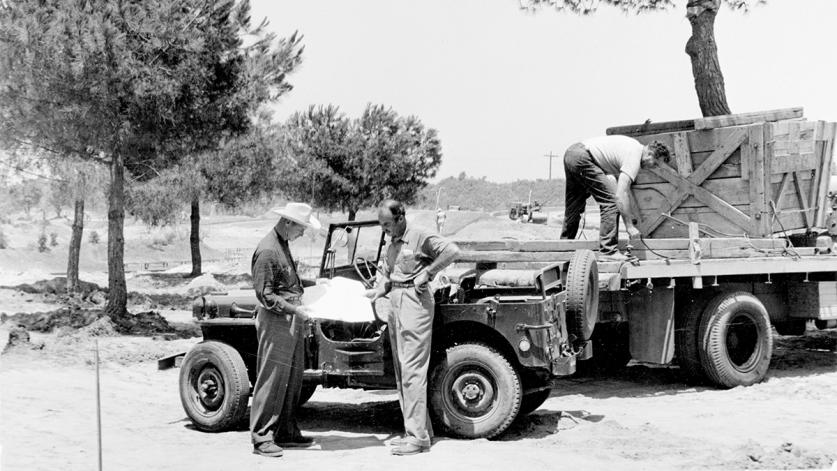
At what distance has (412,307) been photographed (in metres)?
7.22

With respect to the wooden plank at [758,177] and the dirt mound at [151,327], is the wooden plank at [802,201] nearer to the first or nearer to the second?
the wooden plank at [758,177]

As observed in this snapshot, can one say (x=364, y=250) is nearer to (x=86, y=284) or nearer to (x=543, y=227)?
(x=86, y=284)

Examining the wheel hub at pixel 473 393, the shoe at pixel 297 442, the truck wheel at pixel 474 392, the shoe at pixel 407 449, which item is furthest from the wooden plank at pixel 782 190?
the shoe at pixel 297 442

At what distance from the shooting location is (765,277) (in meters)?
10.6

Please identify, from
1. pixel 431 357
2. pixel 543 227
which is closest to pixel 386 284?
pixel 431 357

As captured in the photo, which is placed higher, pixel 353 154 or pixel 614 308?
pixel 353 154

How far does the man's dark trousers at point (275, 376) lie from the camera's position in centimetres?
706

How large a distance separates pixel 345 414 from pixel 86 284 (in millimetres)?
16639

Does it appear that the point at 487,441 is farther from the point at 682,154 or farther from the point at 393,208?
the point at 682,154

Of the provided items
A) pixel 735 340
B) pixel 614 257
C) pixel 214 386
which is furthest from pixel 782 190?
pixel 214 386

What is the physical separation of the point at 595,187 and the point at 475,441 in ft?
12.3

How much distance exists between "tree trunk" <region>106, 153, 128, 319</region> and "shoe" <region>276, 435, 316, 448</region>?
9.08 meters

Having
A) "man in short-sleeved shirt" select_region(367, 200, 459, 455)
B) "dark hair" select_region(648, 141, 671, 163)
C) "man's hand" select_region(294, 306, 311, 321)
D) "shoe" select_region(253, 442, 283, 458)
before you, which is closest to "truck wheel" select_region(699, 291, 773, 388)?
"dark hair" select_region(648, 141, 671, 163)

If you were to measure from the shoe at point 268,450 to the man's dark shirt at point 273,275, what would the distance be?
962 millimetres
